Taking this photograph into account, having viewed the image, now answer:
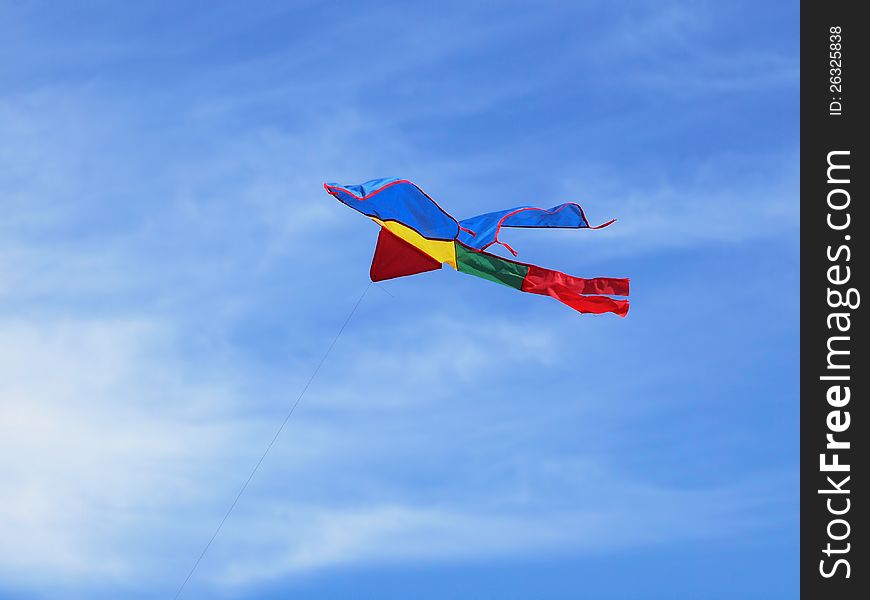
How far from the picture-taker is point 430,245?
32.0m

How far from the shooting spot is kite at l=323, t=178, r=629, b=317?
30438mm

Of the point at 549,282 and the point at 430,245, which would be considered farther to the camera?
the point at 430,245

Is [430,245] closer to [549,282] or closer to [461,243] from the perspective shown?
[461,243]

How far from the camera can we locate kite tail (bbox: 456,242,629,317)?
30.3 metres

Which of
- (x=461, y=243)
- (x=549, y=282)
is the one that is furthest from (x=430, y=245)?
(x=549, y=282)

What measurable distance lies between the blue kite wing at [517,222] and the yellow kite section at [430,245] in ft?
1.62

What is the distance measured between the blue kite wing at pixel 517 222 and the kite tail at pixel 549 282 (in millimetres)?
391

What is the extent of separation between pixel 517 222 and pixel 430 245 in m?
2.23

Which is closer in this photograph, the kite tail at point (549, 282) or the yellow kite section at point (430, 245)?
the kite tail at point (549, 282)

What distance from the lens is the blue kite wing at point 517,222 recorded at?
30812mm

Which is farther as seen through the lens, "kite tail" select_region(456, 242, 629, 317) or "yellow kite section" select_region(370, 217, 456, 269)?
"yellow kite section" select_region(370, 217, 456, 269)
